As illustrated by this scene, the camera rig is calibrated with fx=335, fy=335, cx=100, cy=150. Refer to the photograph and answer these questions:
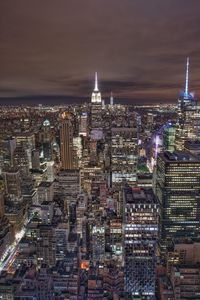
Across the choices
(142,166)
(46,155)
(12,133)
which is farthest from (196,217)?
(12,133)

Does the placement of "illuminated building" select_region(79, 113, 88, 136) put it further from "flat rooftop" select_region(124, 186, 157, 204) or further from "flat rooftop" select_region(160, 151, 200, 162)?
"flat rooftop" select_region(124, 186, 157, 204)

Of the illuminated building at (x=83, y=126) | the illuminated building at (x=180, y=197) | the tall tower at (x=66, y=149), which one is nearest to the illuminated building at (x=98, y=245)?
the illuminated building at (x=180, y=197)

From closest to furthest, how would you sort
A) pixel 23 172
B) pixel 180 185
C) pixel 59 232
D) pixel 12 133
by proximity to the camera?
1. pixel 59 232
2. pixel 180 185
3. pixel 23 172
4. pixel 12 133

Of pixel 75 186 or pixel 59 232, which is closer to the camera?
pixel 59 232

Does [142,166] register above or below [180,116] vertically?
below

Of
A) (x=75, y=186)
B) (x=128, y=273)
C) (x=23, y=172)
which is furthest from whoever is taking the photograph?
(x=23, y=172)

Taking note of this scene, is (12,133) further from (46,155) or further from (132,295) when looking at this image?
(132,295)

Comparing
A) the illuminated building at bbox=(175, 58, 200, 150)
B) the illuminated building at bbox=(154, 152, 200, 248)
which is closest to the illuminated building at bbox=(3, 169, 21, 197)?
the illuminated building at bbox=(154, 152, 200, 248)

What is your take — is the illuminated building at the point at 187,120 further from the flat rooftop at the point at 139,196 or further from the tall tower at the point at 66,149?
the flat rooftop at the point at 139,196
